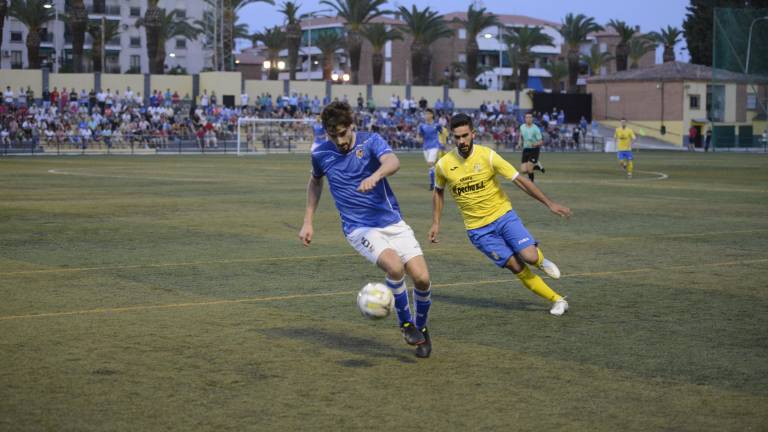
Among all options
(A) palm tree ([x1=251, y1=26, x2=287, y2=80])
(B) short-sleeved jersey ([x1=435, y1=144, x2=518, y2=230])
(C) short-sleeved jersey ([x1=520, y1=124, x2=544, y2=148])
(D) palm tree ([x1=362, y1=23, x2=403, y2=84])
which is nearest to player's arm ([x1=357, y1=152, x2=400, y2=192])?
(B) short-sleeved jersey ([x1=435, y1=144, x2=518, y2=230])

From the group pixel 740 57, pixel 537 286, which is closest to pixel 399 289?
pixel 537 286

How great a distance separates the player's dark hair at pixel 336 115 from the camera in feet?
24.2

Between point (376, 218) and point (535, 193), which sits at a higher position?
point (535, 193)

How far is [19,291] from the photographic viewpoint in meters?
10.6

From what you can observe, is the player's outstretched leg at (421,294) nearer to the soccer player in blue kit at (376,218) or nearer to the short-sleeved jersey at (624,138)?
the soccer player in blue kit at (376,218)

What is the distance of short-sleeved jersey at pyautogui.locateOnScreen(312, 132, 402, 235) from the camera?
7.73 metres

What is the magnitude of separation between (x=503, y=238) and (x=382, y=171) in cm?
244

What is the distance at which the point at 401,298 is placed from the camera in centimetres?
775

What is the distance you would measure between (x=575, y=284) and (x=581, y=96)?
72443 mm

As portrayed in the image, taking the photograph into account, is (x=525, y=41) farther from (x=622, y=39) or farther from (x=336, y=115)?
(x=336, y=115)

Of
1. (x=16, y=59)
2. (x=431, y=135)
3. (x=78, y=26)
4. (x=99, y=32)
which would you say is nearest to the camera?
(x=431, y=135)

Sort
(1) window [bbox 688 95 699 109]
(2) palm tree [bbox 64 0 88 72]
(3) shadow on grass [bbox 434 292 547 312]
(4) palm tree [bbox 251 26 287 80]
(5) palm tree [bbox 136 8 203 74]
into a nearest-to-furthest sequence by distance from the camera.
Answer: (3) shadow on grass [bbox 434 292 547 312] → (2) palm tree [bbox 64 0 88 72] → (5) palm tree [bbox 136 8 203 74] → (1) window [bbox 688 95 699 109] → (4) palm tree [bbox 251 26 287 80]

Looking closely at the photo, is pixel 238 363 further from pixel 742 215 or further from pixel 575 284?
pixel 742 215

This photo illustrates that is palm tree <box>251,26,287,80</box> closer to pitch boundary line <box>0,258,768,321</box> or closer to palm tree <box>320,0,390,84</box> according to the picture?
palm tree <box>320,0,390,84</box>
